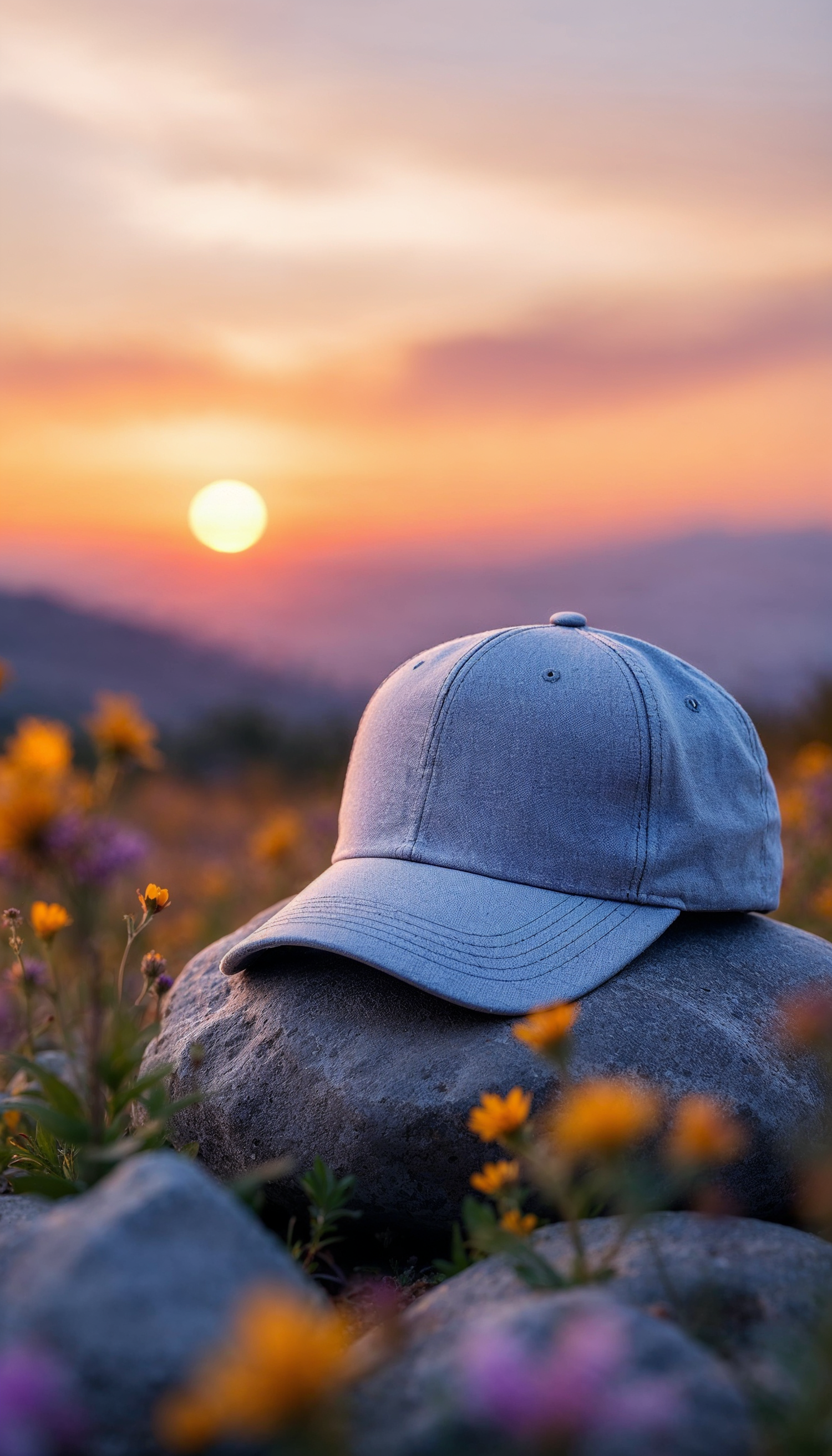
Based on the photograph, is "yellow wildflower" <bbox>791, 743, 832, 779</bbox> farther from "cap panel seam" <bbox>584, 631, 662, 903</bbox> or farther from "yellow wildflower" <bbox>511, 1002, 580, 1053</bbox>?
"yellow wildflower" <bbox>511, 1002, 580, 1053</bbox>

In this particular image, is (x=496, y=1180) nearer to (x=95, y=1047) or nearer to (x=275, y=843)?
(x=95, y=1047)

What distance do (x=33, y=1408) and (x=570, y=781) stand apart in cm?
177

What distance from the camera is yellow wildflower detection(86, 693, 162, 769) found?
1784mm

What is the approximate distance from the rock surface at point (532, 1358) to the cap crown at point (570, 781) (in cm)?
117

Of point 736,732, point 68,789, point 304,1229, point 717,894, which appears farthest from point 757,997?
point 68,789

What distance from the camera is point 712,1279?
178 cm

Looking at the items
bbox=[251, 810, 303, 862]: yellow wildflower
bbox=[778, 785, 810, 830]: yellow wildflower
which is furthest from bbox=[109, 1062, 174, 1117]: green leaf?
bbox=[778, 785, 810, 830]: yellow wildflower

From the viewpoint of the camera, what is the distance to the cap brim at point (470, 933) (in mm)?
2402

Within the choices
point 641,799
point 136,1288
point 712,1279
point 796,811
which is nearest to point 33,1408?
point 136,1288

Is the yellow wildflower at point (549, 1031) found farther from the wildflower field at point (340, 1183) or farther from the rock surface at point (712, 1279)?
the rock surface at point (712, 1279)

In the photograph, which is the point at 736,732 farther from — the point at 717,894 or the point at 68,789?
the point at 68,789

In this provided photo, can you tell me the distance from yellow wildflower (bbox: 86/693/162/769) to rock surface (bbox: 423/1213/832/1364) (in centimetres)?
101

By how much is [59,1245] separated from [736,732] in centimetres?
211

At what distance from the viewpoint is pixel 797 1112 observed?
2.54 m
